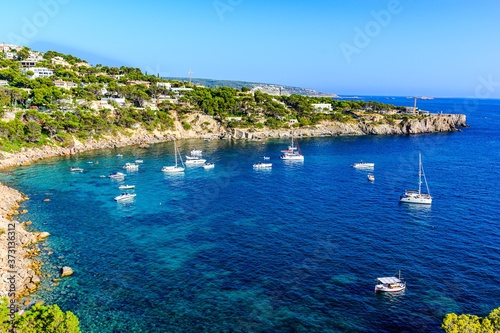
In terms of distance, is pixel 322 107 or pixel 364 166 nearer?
pixel 364 166

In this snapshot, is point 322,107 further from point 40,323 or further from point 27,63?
point 40,323

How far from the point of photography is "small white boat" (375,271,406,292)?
3894 cm

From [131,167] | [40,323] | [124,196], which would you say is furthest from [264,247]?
[131,167]

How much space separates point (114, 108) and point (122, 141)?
64.7 feet

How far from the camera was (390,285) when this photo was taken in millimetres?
39125

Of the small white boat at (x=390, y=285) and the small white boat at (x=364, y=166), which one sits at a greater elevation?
the small white boat at (x=364, y=166)

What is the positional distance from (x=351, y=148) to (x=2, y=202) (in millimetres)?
106976

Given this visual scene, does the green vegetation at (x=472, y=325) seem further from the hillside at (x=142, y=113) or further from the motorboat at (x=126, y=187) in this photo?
the hillside at (x=142, y=113)

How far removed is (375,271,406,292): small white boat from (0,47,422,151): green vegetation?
100 m

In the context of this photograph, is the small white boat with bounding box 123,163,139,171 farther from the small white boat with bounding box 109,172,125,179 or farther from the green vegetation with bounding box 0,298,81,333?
the green vegetation with bounding box 0,298,81,333

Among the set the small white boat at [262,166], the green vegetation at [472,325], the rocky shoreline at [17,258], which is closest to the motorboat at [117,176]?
the rocky shoreline at [17,258]

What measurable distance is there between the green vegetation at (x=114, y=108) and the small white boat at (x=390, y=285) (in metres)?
100

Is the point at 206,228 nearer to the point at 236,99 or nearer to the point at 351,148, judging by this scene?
the point at 351,148

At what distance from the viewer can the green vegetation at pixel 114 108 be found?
111m
